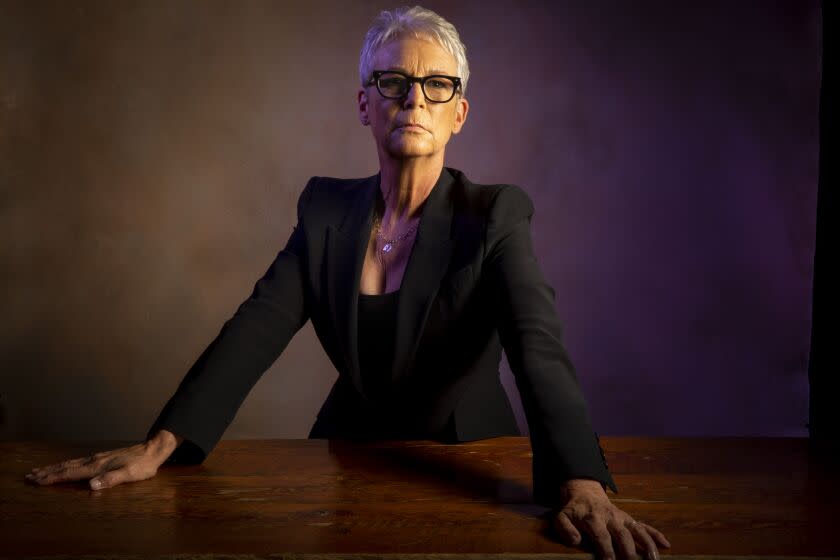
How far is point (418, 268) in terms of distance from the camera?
6.46 feet

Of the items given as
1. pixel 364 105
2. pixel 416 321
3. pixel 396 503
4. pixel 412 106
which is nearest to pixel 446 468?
pixel 396 503

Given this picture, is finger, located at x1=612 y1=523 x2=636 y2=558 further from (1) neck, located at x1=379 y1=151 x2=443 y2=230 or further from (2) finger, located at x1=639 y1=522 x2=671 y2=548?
(1) neck, located at x1=379 y1=151 x2=443 y2=230

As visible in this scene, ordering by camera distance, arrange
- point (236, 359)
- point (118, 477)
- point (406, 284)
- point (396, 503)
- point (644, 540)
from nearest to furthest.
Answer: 1. point (644, 540)
2. point (396, 503)
3. point (118, 477)
4. point (236, 359)
5. point (406, 284)

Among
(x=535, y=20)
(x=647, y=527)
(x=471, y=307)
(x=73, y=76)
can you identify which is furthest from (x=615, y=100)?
(x=647, y=527)

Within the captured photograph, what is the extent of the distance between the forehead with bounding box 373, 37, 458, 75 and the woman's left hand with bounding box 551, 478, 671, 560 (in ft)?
3.51

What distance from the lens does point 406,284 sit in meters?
1.96

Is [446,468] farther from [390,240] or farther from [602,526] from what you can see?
[390,240]

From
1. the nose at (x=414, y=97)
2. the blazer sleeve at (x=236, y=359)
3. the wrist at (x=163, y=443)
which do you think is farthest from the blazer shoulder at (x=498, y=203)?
the wrist at (x=163, y=443)

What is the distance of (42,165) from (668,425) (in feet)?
10.0

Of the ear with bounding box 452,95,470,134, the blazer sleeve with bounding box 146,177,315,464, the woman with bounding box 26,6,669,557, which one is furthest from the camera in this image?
the ear with bounding box 452,95,470,134

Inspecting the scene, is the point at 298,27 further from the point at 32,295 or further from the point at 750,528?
the point at 750,528

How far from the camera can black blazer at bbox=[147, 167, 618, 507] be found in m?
1.74

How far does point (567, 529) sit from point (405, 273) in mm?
843

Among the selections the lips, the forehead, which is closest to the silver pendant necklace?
the lips
